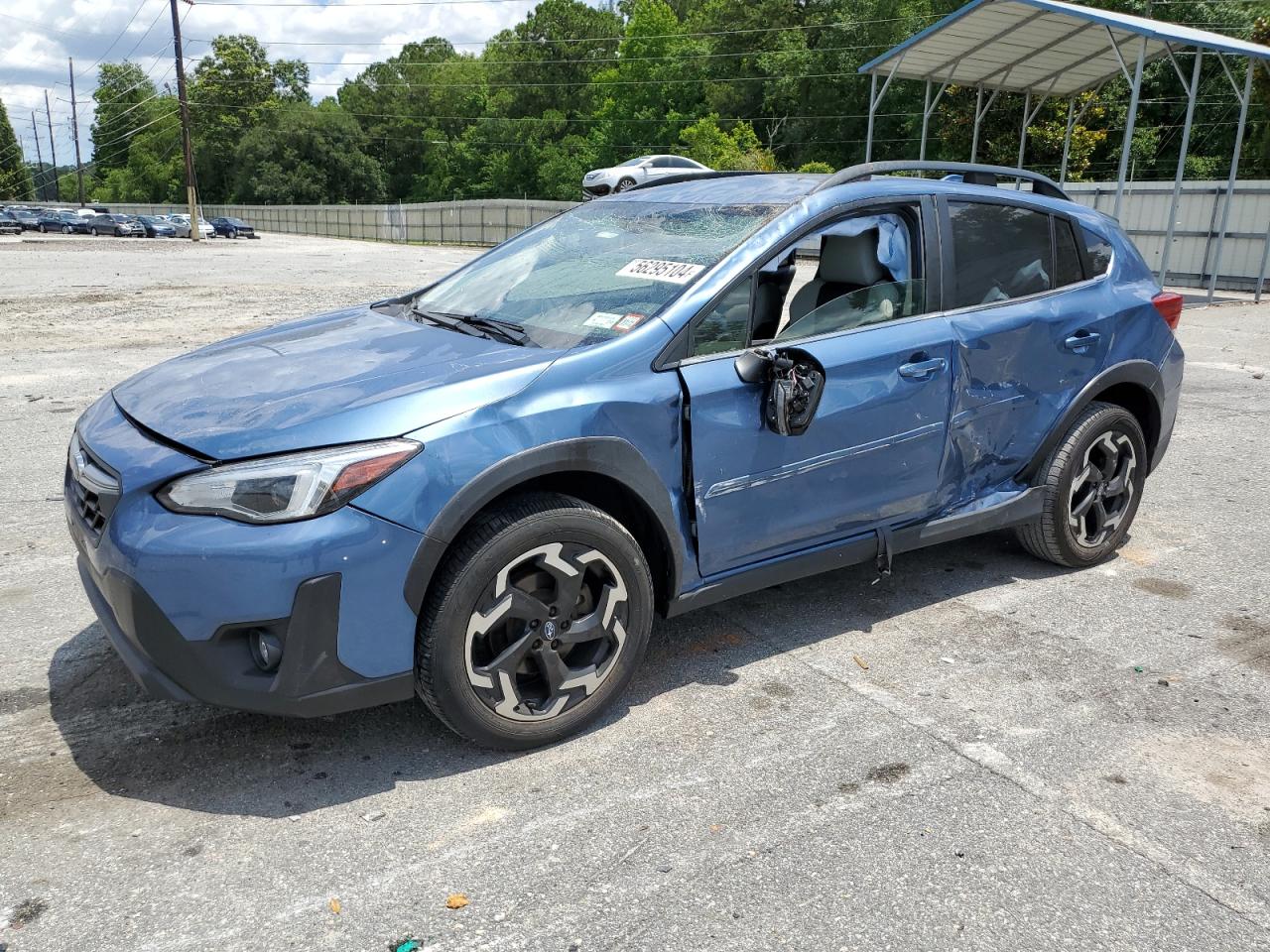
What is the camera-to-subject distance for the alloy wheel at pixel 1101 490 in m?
4.60

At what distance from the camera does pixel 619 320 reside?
11.1 ft

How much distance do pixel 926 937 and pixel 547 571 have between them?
1.38m

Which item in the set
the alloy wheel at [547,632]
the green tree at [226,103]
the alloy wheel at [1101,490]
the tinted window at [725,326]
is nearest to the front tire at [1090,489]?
the alloy wheel at [1101,490]

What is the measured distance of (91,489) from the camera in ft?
9.64

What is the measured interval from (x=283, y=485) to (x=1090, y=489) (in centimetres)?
359

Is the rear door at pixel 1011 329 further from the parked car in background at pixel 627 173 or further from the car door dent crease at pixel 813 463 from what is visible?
the parked car in background at pixel 627 173

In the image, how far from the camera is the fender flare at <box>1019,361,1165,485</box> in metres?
4.39

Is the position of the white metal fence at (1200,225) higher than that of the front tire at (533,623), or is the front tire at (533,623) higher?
the white metal fence at (1200,225)

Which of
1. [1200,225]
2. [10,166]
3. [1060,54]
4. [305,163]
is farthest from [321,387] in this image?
[10,166]

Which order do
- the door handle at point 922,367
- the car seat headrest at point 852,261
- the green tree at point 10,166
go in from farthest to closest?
the green tree at point 10,166, the car seat headrest at point 852,261, the door handle at point 922,367

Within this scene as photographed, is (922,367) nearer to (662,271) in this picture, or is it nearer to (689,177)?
(662,271)

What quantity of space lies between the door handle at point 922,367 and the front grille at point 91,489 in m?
2.63

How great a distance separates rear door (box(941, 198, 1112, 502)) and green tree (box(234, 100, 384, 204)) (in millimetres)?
89283

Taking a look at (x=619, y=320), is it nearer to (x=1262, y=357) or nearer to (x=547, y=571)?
(x=547, y=571)
